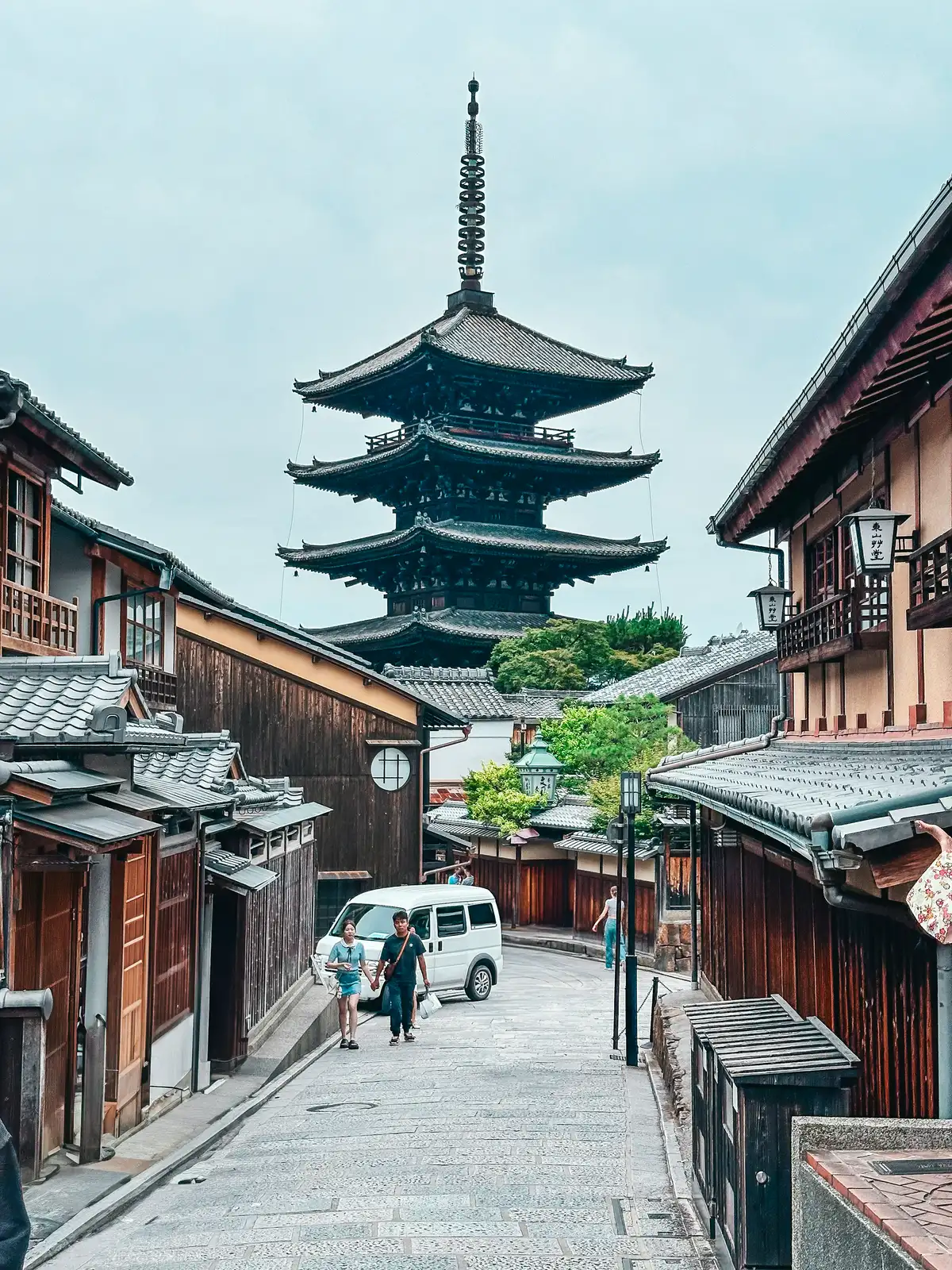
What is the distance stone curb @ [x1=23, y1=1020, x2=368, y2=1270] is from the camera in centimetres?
786

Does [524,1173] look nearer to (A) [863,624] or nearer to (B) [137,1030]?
(B) [137,1030]

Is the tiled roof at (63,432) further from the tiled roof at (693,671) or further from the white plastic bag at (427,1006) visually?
the tiled roof at (693,671)

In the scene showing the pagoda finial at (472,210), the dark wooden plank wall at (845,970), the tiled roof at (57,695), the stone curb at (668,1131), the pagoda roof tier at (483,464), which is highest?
the pagoda finial at (472,210)

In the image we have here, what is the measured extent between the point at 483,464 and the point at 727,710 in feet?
47.7

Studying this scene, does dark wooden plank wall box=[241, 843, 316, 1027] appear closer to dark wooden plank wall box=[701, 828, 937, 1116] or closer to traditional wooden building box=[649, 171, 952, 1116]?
traditional wooden building box=[649, 171, 952, 1116]

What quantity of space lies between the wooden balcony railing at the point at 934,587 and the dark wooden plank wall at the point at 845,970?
1782mm

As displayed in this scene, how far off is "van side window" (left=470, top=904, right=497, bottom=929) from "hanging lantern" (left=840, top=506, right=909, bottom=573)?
1413 cm

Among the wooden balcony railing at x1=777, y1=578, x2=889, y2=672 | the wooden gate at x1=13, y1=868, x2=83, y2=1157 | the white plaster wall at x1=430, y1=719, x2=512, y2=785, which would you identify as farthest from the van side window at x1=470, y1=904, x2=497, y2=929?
the white plaster wall at x1=430, y1=719, x2=512, y2=785

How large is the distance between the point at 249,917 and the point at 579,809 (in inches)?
796

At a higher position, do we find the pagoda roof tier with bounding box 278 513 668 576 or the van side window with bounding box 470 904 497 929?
the pagoda roof tier with bounding box 278 513 668 576

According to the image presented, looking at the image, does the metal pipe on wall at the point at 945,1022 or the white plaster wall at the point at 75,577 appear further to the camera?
the white plaster wall at the point at 75,577

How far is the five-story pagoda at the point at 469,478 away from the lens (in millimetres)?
47188

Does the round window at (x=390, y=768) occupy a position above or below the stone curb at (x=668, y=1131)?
above

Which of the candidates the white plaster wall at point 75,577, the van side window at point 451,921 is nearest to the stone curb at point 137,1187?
the white plaster wall at point 75,577
